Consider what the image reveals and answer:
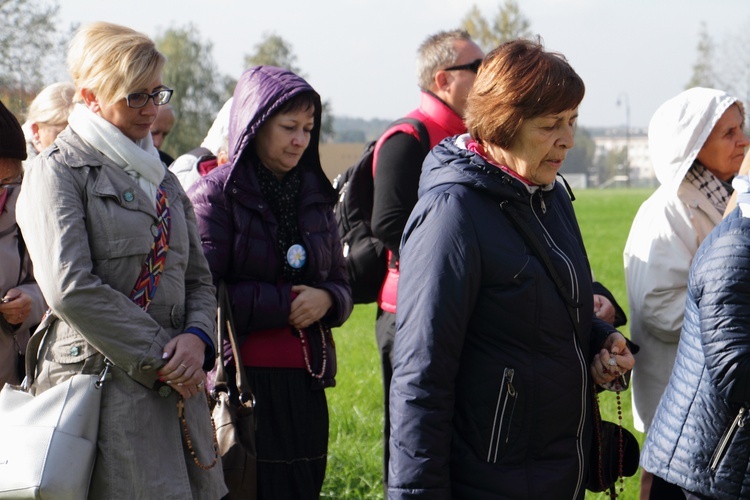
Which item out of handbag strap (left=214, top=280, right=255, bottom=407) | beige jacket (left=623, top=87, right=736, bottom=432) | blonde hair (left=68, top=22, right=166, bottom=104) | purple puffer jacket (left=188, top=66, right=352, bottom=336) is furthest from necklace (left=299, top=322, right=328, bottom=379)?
beige jacket (left=623, top=87, right=736, bottom=432)

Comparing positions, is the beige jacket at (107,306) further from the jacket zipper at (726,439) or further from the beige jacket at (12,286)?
the jacket zipper at (726,439)

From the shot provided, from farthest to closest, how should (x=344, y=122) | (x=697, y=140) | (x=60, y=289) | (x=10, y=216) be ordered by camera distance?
(x=344, y=122) → (x=697, y=140) → (x=10, y=216) → (x=60, y=289)

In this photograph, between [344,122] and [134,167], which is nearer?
[134,167]

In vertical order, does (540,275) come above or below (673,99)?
below

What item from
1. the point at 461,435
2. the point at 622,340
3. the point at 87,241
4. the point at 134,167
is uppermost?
the point at 134,167

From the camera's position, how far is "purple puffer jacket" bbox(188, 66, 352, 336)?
4.11 meters

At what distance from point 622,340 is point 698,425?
0.42m

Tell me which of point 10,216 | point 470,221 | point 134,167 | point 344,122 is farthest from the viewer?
point 344,122

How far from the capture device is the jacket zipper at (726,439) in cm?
327

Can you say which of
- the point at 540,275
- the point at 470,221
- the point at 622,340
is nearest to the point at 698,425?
the point at 622,340

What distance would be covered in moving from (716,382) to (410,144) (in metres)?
2.20

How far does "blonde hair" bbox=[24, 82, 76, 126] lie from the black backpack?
1.43 meters

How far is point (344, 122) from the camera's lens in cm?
18600

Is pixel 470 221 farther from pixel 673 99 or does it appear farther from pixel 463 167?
pixel 673 99
